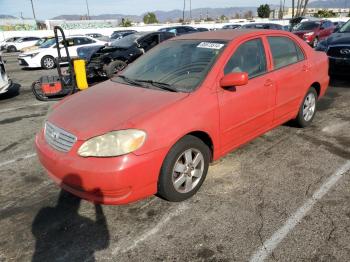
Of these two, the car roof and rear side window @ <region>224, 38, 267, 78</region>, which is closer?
rear side window @ <region>224, 38, 267, 78</region>

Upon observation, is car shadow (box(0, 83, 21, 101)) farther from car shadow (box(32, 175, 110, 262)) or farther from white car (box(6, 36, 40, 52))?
white car (box(6, 36, 40, 52))

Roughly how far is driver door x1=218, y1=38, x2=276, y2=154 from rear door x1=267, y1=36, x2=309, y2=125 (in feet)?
0.63

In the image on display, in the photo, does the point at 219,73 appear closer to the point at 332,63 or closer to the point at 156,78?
the point at 156,78

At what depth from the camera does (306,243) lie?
2.84 metres

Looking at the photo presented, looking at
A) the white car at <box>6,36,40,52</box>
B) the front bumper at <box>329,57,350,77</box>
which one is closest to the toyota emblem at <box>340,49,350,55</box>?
the front bumper at <box>329,57,350,77</box>

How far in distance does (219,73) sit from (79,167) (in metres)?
1.74

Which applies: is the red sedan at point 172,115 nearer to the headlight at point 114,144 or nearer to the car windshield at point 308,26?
the headlight at point 114,144

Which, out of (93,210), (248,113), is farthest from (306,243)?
(93,210)

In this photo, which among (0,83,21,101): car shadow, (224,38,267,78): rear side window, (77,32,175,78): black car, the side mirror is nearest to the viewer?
the side mirror

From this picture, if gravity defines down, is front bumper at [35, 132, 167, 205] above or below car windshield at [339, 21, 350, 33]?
below

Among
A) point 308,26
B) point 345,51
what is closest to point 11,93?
point 345,51

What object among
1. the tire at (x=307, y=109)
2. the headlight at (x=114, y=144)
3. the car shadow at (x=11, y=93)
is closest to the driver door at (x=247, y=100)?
the tire at (x=307, y=109)

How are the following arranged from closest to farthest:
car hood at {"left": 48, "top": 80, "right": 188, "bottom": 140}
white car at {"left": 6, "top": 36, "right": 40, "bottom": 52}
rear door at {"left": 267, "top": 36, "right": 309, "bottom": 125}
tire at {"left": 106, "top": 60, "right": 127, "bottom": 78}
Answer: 1. car hood at {"left": 48, "top": 80, "right": 188, "bottom": 140}
2. rear door at {"left": 267, "top": 36, "right": 309, "bottom": 125}
3. tire at {"left": 106, "top": 60, "right": 127, "bottom": 78}
4. white car at {"left": 6, "top": 36, "right": 40, "bottom": 52}

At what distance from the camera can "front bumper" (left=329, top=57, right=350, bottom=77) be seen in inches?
318
